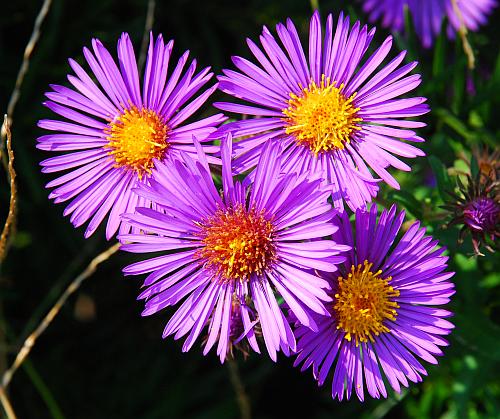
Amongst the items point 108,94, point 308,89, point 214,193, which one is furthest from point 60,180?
point 308,89

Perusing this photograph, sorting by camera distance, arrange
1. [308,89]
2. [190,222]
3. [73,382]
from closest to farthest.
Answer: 1. [190,222]
2. [308,89]
3. [73,382]

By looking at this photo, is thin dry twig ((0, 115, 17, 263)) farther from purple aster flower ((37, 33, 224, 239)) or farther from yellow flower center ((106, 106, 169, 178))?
yellow flower center ((106, 106, 169, 178))

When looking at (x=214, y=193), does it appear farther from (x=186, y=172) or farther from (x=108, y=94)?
(x=108, y=94)

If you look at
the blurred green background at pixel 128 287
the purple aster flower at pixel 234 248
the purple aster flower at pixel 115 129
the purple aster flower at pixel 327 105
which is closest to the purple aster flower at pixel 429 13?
the blurred green background at pixel 128 287

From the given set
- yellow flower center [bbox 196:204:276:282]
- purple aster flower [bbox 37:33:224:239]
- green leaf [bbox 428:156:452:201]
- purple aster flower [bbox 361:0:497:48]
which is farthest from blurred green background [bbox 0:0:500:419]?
yellow flower center [bbox 196:204:276:282]

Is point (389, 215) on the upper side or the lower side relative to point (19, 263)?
lower

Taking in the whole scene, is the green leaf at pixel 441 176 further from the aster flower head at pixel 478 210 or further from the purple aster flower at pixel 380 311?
the purple aster flower at pixel 380 311

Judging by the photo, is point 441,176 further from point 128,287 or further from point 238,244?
point 128,287
